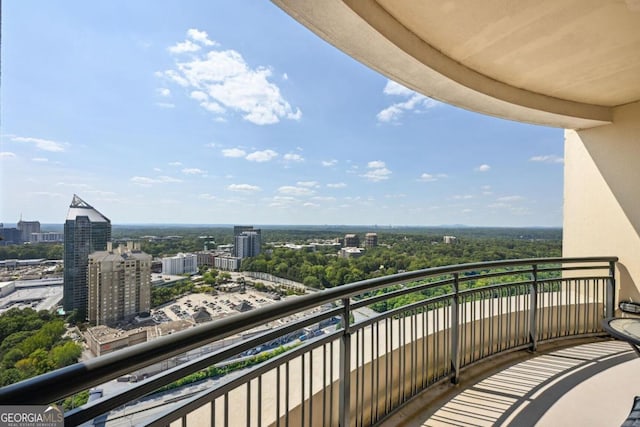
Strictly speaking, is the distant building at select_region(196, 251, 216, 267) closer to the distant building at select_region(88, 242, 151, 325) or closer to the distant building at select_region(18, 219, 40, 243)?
the distant building at select_region(88, 242, 151, 325)

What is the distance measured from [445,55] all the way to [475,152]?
61.9ft

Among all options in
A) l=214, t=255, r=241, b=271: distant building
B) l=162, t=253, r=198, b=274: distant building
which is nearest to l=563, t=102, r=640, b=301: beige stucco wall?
l=214, t=255, r=241, b=271: distant building

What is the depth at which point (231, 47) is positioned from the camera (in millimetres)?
10656

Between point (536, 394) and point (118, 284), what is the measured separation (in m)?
4.37

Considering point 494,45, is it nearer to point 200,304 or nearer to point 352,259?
point 200,304

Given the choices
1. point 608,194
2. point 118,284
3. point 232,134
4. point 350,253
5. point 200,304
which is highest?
point 232,134

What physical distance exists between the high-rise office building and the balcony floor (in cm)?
299

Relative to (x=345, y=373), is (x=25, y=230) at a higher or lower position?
higher

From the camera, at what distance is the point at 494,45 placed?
2.75m

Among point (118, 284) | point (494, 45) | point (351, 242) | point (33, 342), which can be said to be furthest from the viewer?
point (351, 242)

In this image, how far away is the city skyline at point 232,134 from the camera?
373 centimetres

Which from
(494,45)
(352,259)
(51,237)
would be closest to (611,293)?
(494,45)

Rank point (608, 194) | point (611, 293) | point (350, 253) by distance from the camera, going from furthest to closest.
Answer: point (350, 253) → point (608, 194) → point (611, 293)

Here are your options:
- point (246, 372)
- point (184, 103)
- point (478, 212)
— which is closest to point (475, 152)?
point (478, 212)
